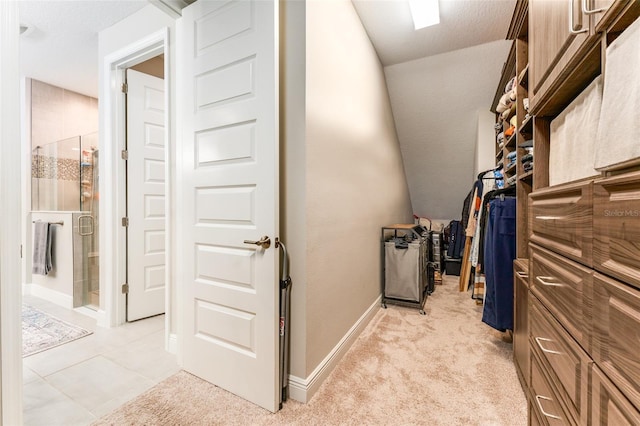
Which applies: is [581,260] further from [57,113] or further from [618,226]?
[57,113]

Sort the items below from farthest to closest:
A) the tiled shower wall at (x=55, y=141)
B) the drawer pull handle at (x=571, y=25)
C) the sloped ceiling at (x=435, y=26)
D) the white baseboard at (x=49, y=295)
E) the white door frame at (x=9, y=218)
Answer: the tiled shower wall at (x=55, y=141)
the white baseboard at (x=49, y=295)
the sloped ceiling at (x=435, y=26)
the white door frame at (x=9, y=218)
the drawer pull handle at (x=571, y=25)

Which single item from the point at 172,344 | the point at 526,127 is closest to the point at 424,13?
the point at 526,127

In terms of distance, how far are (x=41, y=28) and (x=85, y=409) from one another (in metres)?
3.27

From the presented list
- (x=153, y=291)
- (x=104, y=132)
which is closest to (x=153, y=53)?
(x=104, y=132)

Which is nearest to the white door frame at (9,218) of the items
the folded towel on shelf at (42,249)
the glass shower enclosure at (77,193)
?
the glass shower enclosure at (77,193)

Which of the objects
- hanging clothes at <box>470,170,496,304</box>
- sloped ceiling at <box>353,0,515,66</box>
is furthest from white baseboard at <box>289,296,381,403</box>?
sloped ceiling at <box>353,0,515,66</box>

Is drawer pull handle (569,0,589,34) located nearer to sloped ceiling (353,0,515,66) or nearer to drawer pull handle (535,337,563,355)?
drawer pull handle (535,337,563,355)

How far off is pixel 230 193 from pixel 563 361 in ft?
5.10

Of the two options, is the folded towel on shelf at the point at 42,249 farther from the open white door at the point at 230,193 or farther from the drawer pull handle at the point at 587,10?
the drawer pull handle at the point at 587,10

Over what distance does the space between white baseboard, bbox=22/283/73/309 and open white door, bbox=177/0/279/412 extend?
7.29 feet

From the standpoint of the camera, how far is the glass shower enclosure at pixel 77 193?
3.02 metres

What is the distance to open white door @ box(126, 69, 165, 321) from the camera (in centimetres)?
265

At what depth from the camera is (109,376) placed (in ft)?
6.00

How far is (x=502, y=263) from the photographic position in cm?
200
